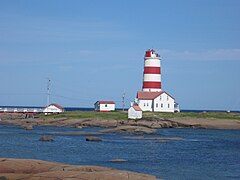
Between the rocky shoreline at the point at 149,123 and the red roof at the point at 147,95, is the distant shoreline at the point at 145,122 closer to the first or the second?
the rocky shoreline at the point at 149,123

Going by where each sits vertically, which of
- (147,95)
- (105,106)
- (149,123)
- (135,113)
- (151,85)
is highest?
(151,85)

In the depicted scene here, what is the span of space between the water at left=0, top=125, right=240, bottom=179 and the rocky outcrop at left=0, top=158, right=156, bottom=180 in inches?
248

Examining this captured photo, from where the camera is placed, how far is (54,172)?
24.7 m

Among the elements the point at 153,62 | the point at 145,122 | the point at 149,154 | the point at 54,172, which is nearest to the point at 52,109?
the point at 153,62

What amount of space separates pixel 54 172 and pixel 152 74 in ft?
232

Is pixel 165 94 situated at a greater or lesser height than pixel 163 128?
greater

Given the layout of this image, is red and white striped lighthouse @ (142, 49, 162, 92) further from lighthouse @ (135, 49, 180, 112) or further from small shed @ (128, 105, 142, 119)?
→ small shed @ (128, 105, 142, 119)

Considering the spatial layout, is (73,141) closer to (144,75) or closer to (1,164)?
(1,164)

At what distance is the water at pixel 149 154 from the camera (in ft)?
113

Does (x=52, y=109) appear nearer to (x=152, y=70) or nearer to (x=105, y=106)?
(x=105, y=106)

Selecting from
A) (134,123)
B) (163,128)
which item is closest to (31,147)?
(134,123)

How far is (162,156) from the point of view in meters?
43.5

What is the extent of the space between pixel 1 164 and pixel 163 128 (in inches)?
2187

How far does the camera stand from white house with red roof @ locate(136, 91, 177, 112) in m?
94.0
